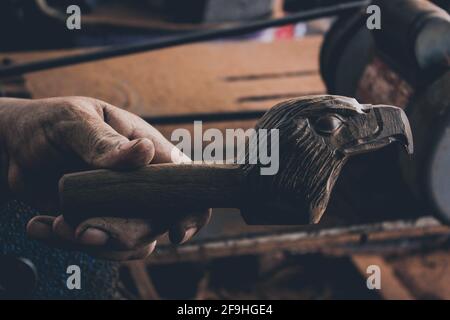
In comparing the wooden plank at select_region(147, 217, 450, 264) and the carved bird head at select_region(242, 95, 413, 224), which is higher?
the wooden plank at select_region(147, 217, 450, 264)

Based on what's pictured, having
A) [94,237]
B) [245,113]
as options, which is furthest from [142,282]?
[94,237]

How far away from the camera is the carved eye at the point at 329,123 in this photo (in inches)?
25.8

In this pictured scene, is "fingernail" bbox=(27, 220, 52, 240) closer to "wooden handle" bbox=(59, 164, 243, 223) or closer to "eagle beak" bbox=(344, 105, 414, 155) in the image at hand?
"wooden handle" bbox=(59, 164, 243, 223)

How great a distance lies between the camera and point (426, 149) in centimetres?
109

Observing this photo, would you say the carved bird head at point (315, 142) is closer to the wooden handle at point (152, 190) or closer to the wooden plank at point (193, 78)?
the wooden handle at point (152, 190)

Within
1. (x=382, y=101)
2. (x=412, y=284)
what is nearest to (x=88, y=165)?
(x=382, y=101)

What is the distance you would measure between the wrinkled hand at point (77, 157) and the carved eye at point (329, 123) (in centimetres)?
17

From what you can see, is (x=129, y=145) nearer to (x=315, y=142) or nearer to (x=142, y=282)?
(x=315, y=142)

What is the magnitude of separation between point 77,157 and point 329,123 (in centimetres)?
31

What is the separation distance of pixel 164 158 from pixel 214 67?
1.31 m

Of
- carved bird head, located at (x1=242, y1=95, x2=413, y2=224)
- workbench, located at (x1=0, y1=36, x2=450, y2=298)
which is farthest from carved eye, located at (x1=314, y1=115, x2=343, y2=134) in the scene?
workbench, located at (x1=0, y1=36, x2=450, y2=298)

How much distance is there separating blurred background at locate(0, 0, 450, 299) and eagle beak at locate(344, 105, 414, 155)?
1.47 feet

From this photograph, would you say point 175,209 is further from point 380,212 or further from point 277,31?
point 277,31

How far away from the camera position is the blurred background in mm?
1146
